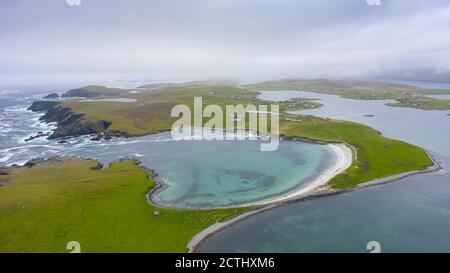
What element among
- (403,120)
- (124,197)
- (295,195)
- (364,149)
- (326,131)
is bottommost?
(124,197)

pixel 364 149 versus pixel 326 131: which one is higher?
pixel 326 131

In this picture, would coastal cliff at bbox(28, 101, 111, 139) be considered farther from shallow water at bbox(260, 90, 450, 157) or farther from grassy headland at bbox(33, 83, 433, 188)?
shallow water at bbox(260, 90, 450, 157)

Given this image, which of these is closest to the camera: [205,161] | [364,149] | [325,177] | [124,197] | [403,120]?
[124,197]

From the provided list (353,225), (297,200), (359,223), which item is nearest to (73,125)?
(297,200)

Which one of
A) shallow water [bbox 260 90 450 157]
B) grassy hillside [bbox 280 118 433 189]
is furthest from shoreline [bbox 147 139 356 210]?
shallow water [bbox 260 90 450 157]

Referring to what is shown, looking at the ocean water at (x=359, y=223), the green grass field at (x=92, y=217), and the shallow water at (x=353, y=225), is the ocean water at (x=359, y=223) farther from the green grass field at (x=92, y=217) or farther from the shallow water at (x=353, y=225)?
the green grass field at (x=92, y=217)

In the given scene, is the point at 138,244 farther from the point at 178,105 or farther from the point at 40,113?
the point at 40,113

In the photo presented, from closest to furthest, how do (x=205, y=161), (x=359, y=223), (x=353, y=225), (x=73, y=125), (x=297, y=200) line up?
1. (x=353, y=225)
2. (x=359, y=223)
3. (x=297, y=200)
4. (x=205, y=161)
5. (x=73, y=125)

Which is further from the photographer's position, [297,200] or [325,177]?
[325,177]

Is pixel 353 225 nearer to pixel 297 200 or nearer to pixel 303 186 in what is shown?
pixel 297 200
